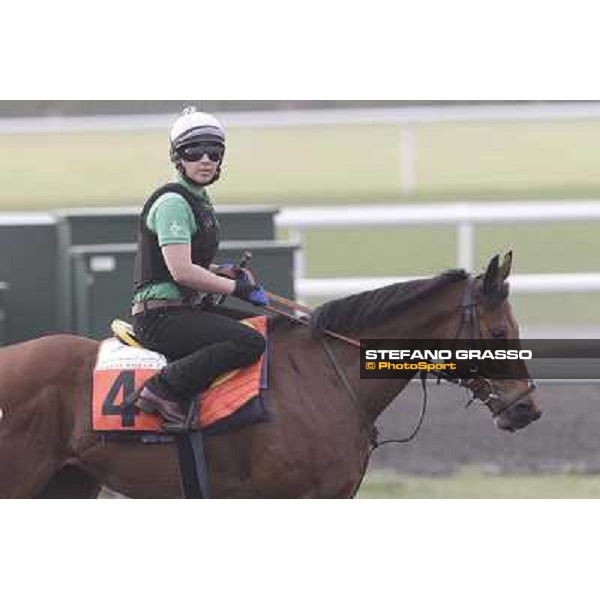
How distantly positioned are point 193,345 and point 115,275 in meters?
3.40

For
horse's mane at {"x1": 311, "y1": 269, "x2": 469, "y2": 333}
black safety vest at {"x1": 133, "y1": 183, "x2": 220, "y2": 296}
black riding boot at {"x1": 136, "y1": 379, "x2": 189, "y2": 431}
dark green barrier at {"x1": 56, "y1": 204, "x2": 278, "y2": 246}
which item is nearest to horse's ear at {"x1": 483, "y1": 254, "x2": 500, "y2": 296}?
horse's mane at {"x1": 311, "y1": 269, "x2": 469, "y2": 333}

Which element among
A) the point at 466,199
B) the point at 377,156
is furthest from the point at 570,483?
the point at 377,156

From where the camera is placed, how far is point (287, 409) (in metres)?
6.66

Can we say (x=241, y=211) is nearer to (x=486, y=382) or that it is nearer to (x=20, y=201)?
(x=486, y=382)

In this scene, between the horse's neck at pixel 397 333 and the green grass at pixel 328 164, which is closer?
the horse's neck at pixel 397 333

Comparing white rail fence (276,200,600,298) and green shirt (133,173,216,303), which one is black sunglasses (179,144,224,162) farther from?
white rail fence (276,200,600,298)

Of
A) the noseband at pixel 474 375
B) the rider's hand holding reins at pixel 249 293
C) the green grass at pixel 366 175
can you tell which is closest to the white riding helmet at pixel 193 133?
the rider's hand holding reins at pixel 249 293

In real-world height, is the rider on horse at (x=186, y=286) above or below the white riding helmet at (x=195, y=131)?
below

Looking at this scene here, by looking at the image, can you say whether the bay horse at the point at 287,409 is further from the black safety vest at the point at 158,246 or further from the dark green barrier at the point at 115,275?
the dark green barrier at the point at 115,275

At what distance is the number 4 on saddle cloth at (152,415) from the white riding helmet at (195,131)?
0.88m

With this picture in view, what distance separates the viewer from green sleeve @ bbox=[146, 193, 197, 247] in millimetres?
6469

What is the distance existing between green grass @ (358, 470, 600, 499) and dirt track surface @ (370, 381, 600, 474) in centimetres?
14

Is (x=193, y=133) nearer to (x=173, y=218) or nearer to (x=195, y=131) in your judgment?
(x=195, y=131)

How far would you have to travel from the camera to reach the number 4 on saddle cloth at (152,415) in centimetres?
659
